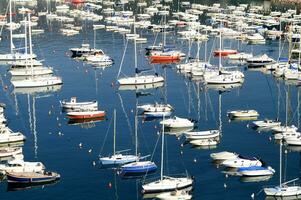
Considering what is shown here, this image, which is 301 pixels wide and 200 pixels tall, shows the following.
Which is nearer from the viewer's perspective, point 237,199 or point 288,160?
point 237,199

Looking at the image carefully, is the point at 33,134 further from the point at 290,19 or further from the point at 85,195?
the point at 290,19

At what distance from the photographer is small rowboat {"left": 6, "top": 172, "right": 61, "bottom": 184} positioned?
151 ft

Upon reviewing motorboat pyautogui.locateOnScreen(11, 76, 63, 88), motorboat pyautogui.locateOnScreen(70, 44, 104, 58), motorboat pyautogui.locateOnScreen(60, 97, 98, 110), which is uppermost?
motorboat pyautogui.locateOnScreen(70, 44, 104, 58)

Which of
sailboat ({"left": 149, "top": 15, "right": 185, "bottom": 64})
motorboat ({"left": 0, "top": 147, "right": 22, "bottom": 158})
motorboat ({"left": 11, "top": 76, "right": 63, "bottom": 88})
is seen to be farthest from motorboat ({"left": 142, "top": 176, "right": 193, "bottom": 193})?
sailboat ({"left": 149, "top": 15, "right": 185, "bottom": 64})

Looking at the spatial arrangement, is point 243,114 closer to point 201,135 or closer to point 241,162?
point 201,135

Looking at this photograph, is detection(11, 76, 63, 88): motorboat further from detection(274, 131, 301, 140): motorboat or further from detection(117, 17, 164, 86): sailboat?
detection(274, 131, 301, 140): motorboat

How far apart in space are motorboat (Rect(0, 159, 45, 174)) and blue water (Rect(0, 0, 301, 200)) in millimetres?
1196

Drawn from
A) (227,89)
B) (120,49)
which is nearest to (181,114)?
(227,89)

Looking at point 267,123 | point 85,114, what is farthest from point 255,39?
point 85,114

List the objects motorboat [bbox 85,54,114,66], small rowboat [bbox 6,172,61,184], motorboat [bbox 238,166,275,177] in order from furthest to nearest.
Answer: motorboat [bbox 85,54,114,66] → motorboat [bbox 238,166,275,177] → small rowboat [bbox 6,172,61,184]

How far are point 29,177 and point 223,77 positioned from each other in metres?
35.5

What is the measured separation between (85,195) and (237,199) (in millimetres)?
10460

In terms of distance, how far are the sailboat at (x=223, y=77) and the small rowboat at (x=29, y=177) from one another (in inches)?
1308

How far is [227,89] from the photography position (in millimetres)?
75125
